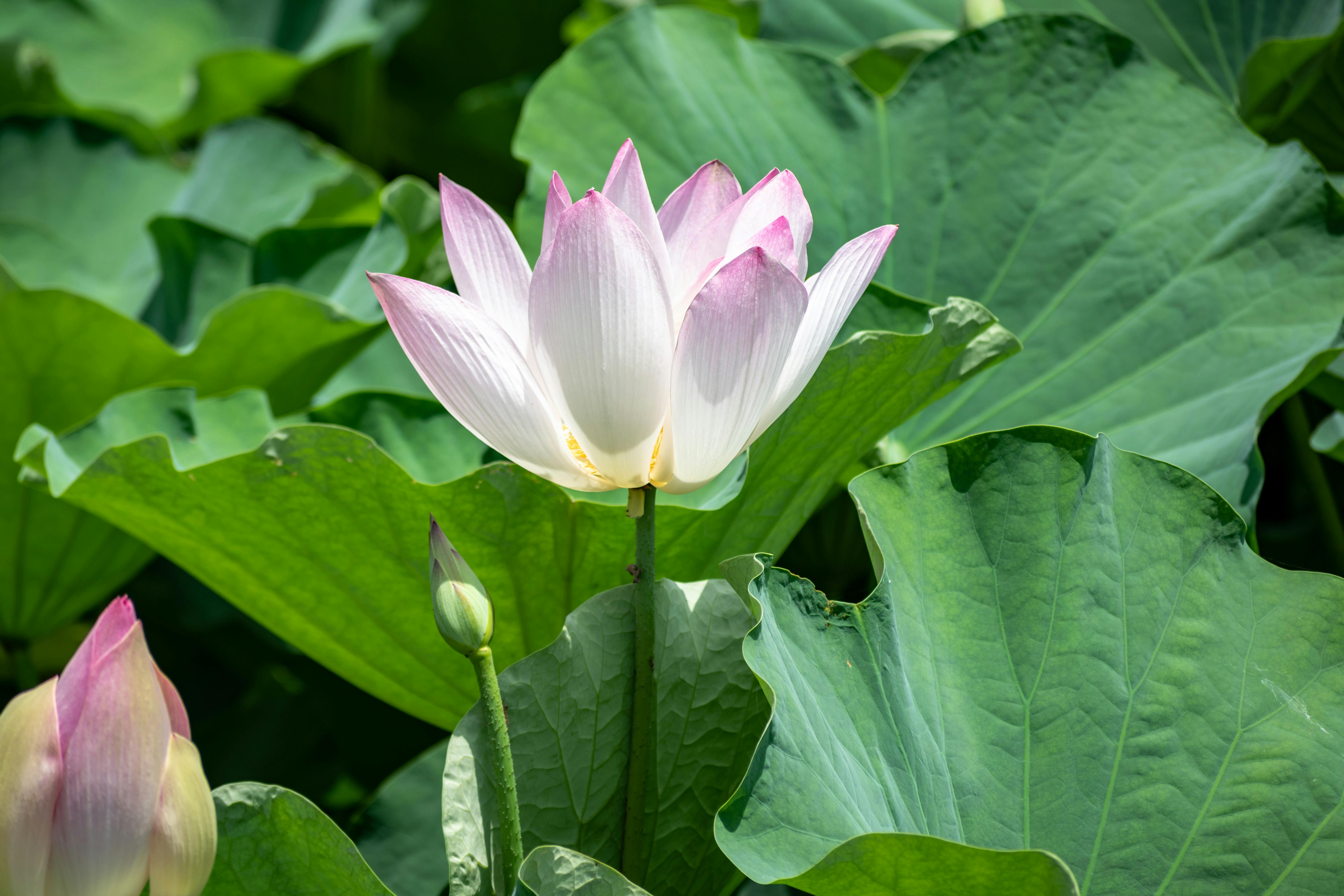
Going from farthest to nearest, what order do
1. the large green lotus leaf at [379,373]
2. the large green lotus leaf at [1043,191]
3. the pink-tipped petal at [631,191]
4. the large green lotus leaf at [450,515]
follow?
1. the large green lotus leaf at [379,373]
2. the large green lotus leaf at [1043,191]
3. the large green lotus leaf at [450,515]
4. the pink-tipped petal at [631,191]

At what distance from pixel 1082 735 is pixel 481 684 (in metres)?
0.31

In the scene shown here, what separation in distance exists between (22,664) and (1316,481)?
1251mm

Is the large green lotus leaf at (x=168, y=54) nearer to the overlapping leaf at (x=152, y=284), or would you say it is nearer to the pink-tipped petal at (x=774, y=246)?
the overlapping leaf at (x=152, y=284)

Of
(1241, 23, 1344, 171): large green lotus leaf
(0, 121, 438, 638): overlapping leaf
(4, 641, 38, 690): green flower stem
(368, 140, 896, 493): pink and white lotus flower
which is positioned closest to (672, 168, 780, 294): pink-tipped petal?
(368, 140, 896, 493): pink and white lotus flower

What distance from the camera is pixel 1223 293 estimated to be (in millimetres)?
877

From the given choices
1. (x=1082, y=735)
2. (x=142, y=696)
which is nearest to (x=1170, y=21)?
(x=1082, y=735)

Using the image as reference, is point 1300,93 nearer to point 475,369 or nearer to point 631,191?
point 631,191

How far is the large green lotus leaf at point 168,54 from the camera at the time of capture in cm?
170

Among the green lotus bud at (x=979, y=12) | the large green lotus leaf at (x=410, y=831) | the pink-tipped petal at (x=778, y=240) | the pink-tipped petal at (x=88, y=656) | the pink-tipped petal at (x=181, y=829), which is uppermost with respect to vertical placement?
the green lotus bud at (x=979, y=12)

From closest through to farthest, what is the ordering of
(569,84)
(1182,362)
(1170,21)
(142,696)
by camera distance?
(142,696)
(1182,362)
(569,84)
(1170,21)

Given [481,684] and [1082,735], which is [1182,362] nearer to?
[1082,735]

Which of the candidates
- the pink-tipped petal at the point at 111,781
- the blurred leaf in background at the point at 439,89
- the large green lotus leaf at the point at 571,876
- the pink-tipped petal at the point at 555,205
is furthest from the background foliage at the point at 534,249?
the blurred leaf in background at the point at 439,89

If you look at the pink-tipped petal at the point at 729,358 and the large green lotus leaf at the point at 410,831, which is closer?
the pink-tipped petal at the point at 729,358

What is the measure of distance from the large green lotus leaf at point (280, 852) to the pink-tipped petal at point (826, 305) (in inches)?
11.0
